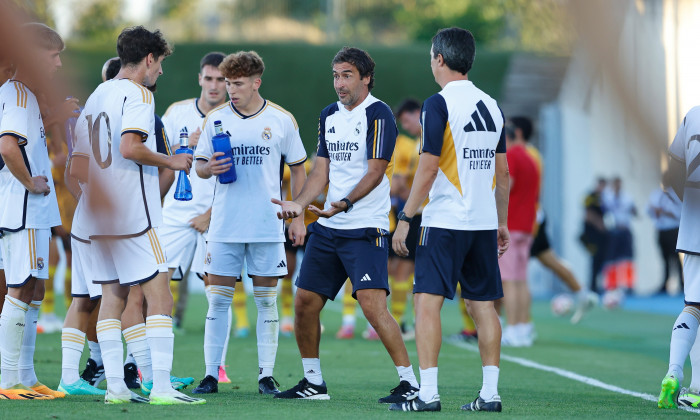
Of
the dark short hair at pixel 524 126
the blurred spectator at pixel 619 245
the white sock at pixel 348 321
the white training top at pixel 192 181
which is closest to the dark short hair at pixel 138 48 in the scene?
the white training top at pixel 192 181

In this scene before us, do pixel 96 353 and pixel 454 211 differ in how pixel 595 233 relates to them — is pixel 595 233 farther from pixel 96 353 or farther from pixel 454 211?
pixel 454 211

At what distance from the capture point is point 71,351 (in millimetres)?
5344

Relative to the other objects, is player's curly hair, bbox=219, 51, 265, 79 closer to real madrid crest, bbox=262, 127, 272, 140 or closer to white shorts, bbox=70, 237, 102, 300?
real madrid crest, bbox=262, 127, 272, 140

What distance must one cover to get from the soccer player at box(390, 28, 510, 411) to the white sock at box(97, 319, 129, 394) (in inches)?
61.5

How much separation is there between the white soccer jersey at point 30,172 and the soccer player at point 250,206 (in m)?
0.95

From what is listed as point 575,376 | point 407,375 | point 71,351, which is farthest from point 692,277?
point 71,351

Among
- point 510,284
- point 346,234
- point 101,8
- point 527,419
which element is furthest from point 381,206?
point 510,284

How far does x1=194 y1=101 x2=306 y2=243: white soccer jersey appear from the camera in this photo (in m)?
Result: 5.75

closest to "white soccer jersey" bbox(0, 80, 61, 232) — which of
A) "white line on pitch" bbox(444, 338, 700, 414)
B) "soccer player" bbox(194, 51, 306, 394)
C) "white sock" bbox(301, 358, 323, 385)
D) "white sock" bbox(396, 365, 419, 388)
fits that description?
"soccer player" bbox(194, 51, 306, 394)

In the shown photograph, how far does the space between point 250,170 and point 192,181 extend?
4.85ft

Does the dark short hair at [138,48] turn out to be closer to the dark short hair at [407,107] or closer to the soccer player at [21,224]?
the soccer player at [21,224]

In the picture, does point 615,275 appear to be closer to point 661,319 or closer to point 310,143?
point 661,319

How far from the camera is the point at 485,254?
5.02 m

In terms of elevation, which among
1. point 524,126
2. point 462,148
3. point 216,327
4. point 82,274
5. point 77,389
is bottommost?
point 77,389
